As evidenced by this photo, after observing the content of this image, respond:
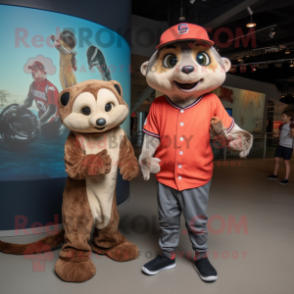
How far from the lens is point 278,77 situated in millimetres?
10562

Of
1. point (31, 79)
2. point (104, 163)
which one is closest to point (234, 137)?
point (104, 163)

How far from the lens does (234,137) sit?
5.77 feet

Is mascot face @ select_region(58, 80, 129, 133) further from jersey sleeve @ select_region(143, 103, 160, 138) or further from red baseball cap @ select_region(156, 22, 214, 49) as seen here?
red baseball cap @ select_region(156, 22, 214, 49)

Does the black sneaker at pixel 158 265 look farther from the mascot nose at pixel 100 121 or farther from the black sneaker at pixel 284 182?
the black sneaker at pixel 284 182

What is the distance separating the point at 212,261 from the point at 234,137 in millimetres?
980

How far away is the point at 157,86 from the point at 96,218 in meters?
0.99

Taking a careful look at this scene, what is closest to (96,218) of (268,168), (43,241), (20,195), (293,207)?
(43,241)

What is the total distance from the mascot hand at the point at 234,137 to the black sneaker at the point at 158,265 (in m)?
0.90

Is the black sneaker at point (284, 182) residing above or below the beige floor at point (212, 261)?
below

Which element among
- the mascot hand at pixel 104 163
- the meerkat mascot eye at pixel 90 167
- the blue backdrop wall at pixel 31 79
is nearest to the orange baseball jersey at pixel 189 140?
the meerkat mascot eye at pixel 90 167

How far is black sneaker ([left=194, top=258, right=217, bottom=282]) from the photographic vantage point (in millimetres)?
1810

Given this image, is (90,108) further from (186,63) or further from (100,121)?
(186,63)

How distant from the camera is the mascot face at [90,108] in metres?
1.74

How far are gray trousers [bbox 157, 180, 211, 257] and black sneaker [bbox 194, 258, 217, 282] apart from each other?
0.26ft
